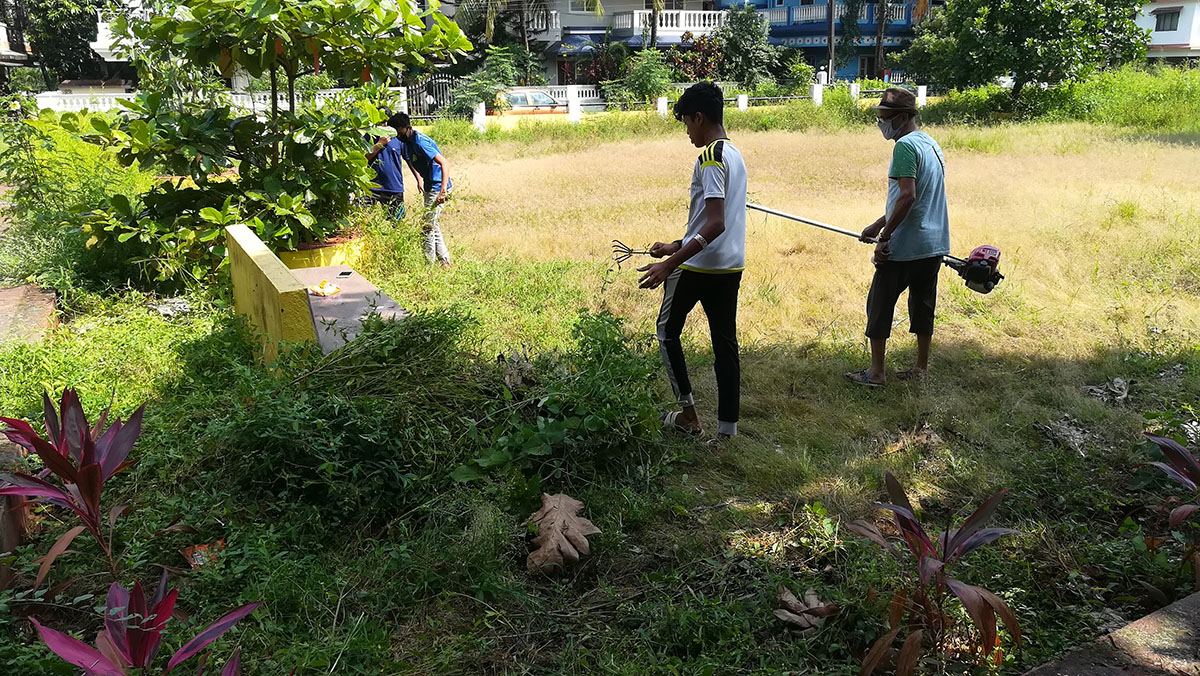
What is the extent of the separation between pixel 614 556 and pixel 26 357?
3.80 meters

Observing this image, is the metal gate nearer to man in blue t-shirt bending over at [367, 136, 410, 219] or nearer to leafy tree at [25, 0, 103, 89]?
leafy tree at [25, 0, 103, 89]

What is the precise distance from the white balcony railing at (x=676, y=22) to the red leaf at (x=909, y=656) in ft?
108

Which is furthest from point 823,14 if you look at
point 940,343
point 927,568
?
point 927,568

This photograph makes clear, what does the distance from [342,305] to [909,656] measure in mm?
4136

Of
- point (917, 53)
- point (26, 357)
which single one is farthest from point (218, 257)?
point (917, 53)

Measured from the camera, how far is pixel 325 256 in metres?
7.17

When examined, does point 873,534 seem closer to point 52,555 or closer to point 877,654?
point 877,654

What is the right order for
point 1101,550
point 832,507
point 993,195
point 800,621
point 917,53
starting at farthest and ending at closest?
point 917,53 < point 993,195 < point 832,507 < point 1101,550 < point 800,621

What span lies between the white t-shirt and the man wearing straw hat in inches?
45.5

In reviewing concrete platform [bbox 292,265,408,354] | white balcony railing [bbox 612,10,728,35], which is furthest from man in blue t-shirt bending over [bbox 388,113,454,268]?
white balcony railing [bbox 612,10,728,35]

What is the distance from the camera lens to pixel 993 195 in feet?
34.8

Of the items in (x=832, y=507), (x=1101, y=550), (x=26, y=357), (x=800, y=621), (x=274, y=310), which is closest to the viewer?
(x=800, y=621)

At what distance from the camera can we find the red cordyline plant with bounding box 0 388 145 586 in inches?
106

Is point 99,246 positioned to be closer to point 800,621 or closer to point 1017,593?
point 800,621
